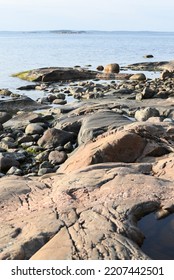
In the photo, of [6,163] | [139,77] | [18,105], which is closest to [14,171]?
[6,163]

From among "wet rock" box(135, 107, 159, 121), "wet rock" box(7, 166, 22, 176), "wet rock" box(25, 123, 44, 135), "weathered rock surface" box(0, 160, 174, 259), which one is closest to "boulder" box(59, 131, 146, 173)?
"weathered rock surface" box(0, 160, 174, 259)

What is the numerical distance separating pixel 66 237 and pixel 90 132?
25.1 ft

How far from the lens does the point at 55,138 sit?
1348cm

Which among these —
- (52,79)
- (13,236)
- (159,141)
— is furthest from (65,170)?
(52,79)

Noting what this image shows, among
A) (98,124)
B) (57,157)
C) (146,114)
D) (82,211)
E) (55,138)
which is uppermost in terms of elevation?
(82,211)

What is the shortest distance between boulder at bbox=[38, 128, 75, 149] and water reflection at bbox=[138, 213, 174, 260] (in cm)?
786

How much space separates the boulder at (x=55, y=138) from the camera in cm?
1337

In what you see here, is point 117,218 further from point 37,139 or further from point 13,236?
point 37,139

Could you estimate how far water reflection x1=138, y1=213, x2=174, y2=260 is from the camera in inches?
197

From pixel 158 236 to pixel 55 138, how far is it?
847cm

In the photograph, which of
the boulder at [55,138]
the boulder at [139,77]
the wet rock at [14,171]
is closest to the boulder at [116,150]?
the wet rock at [14,171]

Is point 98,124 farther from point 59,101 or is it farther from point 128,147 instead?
point 59,101

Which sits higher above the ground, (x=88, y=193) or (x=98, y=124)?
(x=88, y=193)
